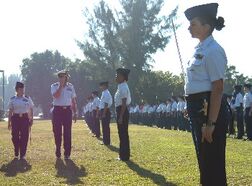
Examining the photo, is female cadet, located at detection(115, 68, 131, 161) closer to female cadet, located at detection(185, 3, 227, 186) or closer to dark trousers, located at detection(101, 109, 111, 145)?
dark trousers, located at detection(101, 109, 111, 145)

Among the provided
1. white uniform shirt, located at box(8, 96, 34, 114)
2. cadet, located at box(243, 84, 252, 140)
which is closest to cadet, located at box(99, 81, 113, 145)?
white uniform shirt, located at box(8, 96, 34, 114)

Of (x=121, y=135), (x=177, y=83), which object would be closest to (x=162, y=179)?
(x=121, y=135)

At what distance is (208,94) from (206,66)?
0.97ft

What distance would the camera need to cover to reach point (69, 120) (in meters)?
11.7

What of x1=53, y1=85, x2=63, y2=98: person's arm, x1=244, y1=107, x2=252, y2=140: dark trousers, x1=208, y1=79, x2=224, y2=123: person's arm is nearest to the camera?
x1=208, y1=79, x2=224, y2=123: person's arm

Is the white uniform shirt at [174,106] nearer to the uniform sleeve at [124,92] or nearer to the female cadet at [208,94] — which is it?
the uniform sleeve at [124,92]

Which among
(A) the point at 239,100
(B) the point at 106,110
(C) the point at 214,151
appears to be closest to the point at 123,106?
(B) the point at 106,110

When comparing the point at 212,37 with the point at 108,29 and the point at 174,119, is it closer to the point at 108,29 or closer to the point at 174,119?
the point at 174,119

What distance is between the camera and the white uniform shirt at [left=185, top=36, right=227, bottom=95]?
4852 mm

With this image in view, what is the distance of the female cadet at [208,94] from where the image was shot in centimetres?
481

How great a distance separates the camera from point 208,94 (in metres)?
4.93

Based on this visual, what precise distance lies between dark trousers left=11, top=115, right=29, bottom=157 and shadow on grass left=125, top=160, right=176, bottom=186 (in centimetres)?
282

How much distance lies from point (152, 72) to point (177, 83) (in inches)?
271

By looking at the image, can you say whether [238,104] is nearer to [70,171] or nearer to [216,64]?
[70,171]
